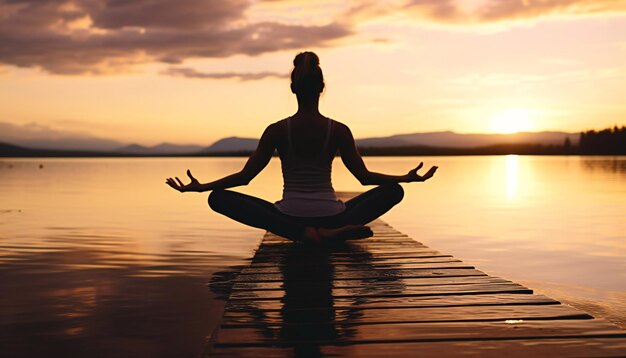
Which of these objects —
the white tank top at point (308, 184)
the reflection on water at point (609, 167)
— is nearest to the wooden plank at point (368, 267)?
the white tank top at point (308, 184)

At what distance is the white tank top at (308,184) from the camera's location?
709cm

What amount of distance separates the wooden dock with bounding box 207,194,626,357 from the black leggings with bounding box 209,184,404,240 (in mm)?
996

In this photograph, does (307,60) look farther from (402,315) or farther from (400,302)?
(402,315)

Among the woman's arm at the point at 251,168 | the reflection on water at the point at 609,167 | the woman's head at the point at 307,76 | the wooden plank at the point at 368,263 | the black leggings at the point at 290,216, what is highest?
the woman's head at the point at 307,76

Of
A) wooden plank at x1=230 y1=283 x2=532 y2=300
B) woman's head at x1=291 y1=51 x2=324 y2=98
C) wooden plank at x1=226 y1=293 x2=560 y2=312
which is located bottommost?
wooden plank at x1=230 y1=283 x2=532 y2=300

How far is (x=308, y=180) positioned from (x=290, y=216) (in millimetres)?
609

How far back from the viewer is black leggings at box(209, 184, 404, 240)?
25.1 ft

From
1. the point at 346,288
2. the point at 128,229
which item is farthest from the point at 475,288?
the point at 128,229

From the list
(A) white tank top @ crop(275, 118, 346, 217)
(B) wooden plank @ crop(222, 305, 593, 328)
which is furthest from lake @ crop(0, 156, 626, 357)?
(B) wooden plank @ crop(222, 305, 593, 328)

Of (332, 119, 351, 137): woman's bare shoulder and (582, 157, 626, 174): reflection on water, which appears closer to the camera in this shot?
(332, 119, 351, 137): woman's bare shoulder

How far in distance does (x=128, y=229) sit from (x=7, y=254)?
6.01m

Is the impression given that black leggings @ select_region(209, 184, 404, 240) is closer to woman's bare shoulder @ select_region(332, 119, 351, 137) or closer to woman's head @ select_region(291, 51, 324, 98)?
woman's bare shoulder @ select_region(332, 119, 351, 137)

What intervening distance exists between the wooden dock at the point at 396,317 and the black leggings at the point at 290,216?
1.00 metres

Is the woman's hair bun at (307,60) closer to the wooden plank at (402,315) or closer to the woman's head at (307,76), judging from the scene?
the woman's head at (307,76)
